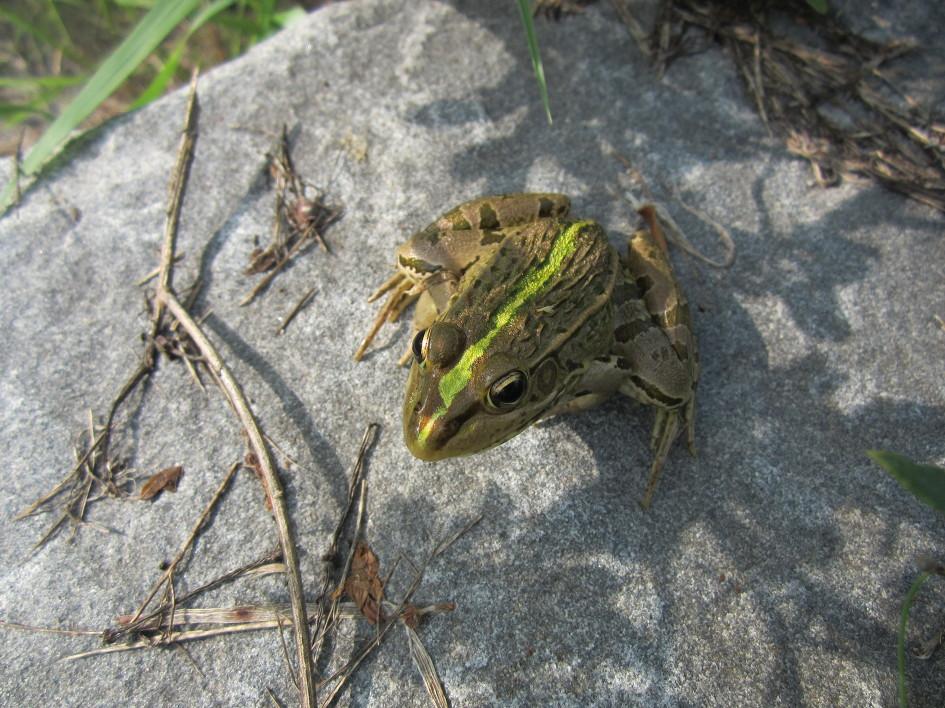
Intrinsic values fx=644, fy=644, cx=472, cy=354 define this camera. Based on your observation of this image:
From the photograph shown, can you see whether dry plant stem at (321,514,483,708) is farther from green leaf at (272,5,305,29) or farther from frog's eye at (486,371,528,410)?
green leaf at (272,5,305,29)

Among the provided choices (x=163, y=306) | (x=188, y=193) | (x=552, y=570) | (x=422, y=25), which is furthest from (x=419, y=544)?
(x=422, y=25)

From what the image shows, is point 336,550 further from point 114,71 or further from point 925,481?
point 114,71

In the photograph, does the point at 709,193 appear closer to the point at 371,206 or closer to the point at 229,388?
the point at 371,206

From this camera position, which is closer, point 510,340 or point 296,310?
point 510,340

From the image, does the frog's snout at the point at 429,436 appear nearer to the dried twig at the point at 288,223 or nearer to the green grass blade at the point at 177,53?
the dried twig at the point at 288,223

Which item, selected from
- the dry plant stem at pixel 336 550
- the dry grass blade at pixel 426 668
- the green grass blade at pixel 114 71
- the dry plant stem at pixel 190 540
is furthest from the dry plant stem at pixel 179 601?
the green grass blade at pixel 114 71

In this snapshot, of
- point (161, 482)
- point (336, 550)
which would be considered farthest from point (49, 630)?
point (336, 550)
